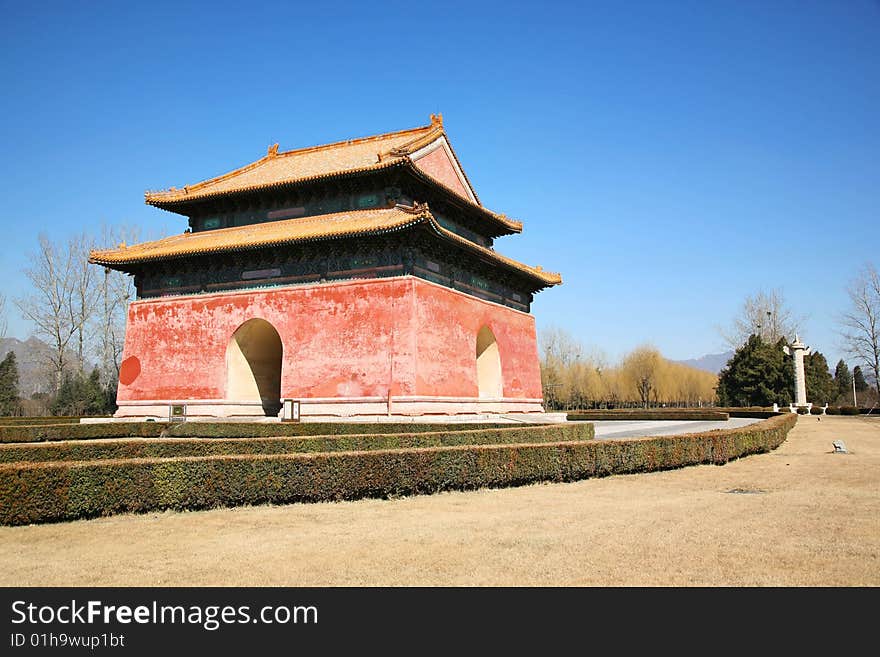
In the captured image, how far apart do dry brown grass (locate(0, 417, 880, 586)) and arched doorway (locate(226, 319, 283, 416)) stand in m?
16.4

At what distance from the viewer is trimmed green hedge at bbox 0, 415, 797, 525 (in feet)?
25.6

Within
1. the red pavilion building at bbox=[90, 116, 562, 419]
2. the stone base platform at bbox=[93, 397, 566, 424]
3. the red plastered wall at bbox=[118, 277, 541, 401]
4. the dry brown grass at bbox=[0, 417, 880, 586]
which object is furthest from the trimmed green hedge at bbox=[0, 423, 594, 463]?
the red plastered wall at bbox=[118, 277, 541, 401]

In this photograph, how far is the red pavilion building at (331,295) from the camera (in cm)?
2128

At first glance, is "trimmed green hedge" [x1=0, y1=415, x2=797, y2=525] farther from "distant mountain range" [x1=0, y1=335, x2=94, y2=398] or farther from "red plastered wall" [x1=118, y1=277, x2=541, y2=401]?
"distant mountain range" [x1=0, y1=335, x2=94, y2=398]

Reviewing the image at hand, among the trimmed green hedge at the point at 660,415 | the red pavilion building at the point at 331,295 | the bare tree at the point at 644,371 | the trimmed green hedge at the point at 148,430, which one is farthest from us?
the bare tree at the point at 644,371

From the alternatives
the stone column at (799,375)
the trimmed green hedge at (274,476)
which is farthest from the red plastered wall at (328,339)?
the stone column at (799,375)

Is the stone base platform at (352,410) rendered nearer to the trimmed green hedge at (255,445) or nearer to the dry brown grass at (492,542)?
the trimmed green hedge at (255,445)

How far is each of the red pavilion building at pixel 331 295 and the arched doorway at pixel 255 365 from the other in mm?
67

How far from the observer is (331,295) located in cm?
2227

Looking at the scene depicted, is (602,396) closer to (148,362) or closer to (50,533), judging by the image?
(148,362)

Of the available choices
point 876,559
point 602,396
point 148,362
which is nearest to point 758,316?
point 602,396

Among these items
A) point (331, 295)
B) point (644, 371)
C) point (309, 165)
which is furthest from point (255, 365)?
point (644, 371)

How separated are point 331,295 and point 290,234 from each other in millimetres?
2702
